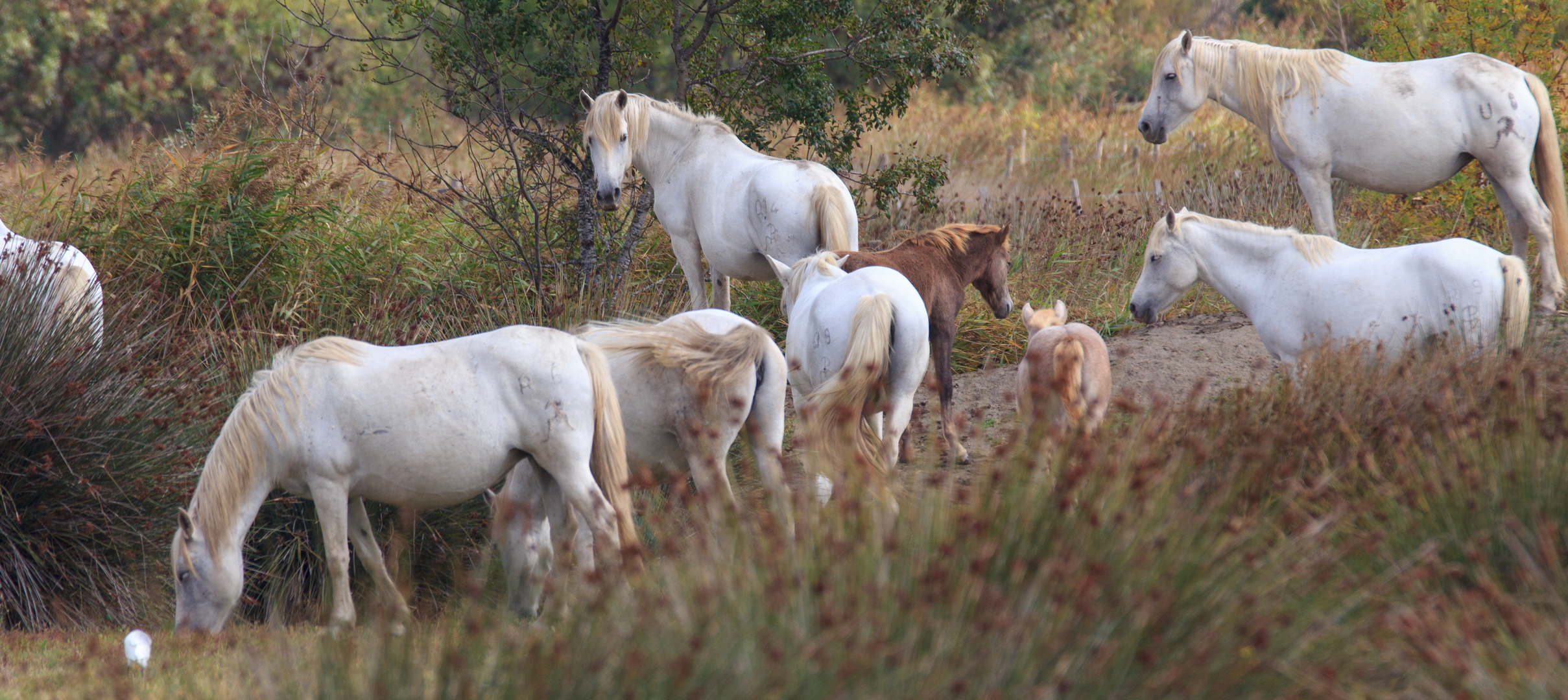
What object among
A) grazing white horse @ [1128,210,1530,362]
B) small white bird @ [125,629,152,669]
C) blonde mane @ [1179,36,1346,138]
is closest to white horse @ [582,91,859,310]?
grazing white horse @ [1128,210,1530,362]

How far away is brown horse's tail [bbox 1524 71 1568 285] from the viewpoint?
24.0 feet

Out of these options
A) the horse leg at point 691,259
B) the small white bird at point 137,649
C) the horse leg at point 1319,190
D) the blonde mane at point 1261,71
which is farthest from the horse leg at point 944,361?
the small white bird at point 137,649

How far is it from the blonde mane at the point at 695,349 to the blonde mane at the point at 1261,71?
398 cm

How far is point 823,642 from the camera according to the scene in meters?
2.51

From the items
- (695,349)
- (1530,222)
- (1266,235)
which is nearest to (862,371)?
(695,349)

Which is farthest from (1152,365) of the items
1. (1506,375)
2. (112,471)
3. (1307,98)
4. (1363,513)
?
(112,471)

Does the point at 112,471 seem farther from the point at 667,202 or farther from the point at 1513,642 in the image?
the point at 1513,642

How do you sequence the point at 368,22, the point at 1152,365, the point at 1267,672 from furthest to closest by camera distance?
the point at 368,22 < the point at 1152,365 < the point at 1267,672

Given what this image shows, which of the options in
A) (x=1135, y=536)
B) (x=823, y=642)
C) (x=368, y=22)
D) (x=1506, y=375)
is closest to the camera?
(x=823, y=642)

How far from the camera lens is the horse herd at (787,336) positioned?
4.36m

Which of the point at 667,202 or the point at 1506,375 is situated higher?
the point at 1506,375

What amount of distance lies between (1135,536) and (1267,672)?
1.36ft

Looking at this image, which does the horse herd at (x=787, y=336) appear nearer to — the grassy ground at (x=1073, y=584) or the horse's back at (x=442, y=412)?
the horse's back at (x=442, y=412)

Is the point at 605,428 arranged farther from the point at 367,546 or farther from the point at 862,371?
the point at 862,371
